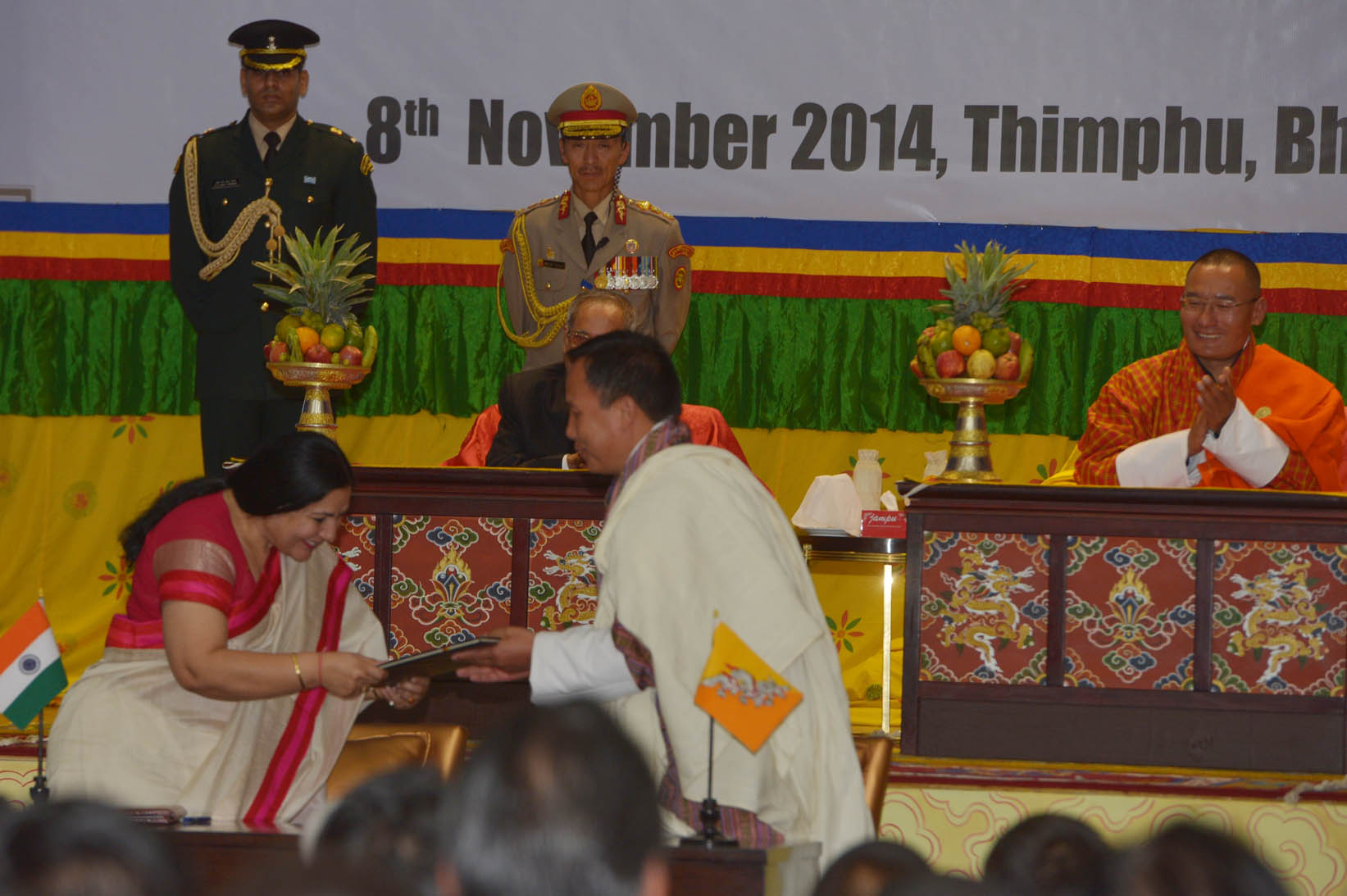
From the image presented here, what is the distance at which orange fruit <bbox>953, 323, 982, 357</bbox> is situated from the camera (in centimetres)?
448

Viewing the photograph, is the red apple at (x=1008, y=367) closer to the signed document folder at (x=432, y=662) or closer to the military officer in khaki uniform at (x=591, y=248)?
the military officer in khaki uniform at (x=591, y=248)

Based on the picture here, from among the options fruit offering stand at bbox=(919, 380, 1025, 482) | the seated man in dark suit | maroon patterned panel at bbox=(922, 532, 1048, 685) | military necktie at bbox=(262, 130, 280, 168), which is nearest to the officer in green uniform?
military necktie at bbox=(262, 130, 280, 168)

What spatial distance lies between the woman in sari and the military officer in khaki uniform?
211 centimetres

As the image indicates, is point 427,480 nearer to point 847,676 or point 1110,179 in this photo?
point 847,676

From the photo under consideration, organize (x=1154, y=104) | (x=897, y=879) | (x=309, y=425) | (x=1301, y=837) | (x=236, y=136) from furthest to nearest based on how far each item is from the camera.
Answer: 1. (x=1154, y=104)
2. (x=236, y=136)
3. (x=309, y=425)
4. (x=1301, y=837)
5. (x=897, y=879)

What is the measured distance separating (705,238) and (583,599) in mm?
2345

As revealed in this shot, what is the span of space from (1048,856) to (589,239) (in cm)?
396

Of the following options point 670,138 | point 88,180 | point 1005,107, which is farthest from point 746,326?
point 88,180

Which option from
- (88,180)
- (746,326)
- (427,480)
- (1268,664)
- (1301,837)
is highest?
(88,180)

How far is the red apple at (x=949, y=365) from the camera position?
14.7 ft

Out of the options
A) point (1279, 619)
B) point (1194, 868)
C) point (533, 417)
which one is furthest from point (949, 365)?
point (1194, 868)

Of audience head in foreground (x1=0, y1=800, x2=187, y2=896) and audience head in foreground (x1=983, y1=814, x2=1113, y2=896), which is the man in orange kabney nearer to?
audience head in foreground (x1=983, y1=814, x2=1113, y2=896)

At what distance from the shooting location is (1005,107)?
609 centimetres

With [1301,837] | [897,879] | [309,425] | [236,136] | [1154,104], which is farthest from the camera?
[1154,104]
